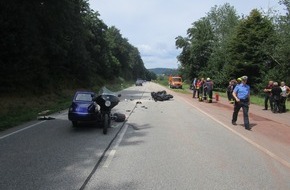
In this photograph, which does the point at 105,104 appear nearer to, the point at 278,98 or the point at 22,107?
the point at 22,107

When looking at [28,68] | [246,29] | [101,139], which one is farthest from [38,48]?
[246,29]

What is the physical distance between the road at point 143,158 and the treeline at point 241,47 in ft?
90.4

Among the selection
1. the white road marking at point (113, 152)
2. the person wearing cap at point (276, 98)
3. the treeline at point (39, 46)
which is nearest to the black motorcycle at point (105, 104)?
the white road marking at point (113, 152)

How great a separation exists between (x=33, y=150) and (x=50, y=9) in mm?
23989

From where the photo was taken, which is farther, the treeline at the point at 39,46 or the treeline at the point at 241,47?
the treeline at the point at 241,47

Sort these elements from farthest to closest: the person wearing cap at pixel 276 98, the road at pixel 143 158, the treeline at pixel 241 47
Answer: the treeline at pixel 241 47 → the person wearing cap at pixel 276 98 → the road at pixel 143 158

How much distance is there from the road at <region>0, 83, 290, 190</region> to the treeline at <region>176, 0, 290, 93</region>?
27563 mm

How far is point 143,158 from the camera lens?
9297 millimetres

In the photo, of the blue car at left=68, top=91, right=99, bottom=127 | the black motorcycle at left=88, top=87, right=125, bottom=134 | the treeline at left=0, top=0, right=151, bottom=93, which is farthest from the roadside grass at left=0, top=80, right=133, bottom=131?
the black motorcycle at left=88, top=87, right=125, bottom=134

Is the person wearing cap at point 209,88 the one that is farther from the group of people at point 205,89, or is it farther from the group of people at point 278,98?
the group of people at point 278,98

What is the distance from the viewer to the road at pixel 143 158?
7.23m

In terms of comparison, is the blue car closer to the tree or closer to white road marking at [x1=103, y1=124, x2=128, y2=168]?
white road marking at [x1=103, y1=124, x2=128, y2=168]

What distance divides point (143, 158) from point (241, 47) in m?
44.9

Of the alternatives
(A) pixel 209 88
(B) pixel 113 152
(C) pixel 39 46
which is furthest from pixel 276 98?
(C) pixel 39 46
